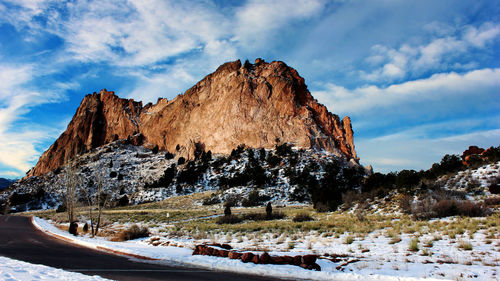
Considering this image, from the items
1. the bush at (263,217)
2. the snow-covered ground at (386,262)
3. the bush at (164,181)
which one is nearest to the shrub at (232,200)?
the bush at (263,217)

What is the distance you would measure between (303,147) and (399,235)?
55144mm

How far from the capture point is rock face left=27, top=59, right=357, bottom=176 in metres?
71.8

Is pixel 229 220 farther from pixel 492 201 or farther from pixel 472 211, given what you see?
pixel 492 201

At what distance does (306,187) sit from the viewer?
47719mm

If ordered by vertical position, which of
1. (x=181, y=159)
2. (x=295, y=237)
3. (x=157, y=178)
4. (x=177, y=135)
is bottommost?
(x=295, y=237)

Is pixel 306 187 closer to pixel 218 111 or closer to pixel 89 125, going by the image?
pixel 218 111

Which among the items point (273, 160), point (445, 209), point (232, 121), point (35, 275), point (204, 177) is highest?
point (232, 121)

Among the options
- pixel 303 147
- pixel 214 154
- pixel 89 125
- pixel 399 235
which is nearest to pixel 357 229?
pixel 399 235

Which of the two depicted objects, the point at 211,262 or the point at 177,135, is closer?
the point at 211,262

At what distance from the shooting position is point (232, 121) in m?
77.2

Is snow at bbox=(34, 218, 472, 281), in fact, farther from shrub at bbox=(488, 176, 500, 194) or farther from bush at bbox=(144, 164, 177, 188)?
bush at bbox=(144, 164, 177, 188)

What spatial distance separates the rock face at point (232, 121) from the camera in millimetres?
71750

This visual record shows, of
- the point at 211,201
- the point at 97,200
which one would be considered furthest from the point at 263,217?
the point at 97,200

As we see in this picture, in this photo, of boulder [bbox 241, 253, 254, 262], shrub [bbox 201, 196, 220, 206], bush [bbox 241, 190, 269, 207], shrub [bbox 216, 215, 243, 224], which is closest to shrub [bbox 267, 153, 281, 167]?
bush [bbox 241, 190, 269, 207]
